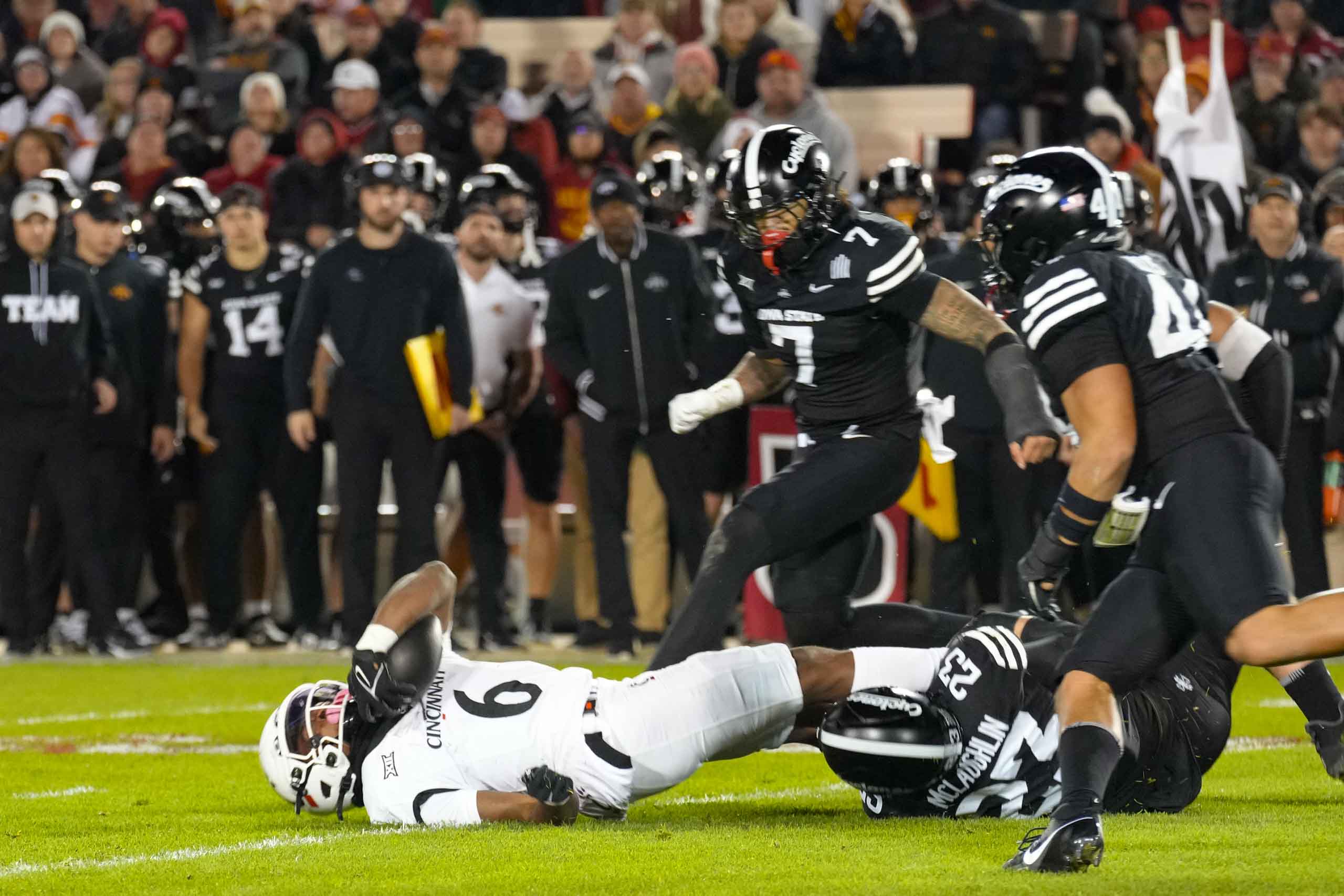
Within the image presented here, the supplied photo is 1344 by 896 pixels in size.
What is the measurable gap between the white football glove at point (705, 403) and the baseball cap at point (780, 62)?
579 centimetres

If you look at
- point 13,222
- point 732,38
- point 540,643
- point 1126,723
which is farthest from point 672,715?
point 732,38

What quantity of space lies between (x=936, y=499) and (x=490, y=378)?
2.29 meters

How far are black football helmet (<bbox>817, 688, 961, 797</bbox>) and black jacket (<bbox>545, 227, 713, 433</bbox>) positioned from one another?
14.4ft

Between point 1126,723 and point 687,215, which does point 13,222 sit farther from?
point 1126,723

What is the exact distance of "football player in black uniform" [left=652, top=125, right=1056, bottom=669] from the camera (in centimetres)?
519

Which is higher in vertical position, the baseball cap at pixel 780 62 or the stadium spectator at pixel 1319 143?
the baseball cap at pixel 780 62

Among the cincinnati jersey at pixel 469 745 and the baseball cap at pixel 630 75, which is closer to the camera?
the cincinnati jersey at pixel 469 745

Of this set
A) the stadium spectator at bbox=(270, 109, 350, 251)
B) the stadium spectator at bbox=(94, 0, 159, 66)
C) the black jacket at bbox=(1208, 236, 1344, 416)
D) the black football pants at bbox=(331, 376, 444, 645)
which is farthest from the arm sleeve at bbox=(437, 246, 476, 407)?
the stadium spectator at bbox=(94, 0, 159, 66)

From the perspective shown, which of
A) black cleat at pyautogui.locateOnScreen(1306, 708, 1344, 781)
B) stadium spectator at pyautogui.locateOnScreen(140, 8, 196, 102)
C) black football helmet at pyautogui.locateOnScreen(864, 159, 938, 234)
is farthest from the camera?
stadium spectator at pyautogui.locateOnScreen(140, 8, 196, 102)

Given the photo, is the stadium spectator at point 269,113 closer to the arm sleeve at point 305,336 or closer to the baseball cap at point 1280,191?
the arm sleeve at point 305,336

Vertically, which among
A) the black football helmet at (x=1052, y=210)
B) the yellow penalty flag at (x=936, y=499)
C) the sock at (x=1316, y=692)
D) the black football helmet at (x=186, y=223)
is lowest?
the yellow penalty flag at (x=936, y=499)

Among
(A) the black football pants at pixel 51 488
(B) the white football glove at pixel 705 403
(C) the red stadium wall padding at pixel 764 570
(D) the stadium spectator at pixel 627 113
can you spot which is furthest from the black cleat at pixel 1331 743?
(D) the stadium spectator at pixel 627 113

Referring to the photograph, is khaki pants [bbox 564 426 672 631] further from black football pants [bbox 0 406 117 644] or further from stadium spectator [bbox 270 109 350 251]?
stadium spectator [bbox 270 109 350 251]

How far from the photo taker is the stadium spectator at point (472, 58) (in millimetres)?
12352
